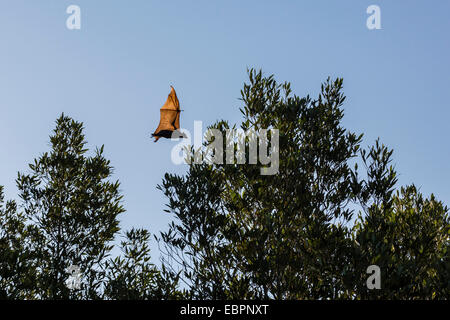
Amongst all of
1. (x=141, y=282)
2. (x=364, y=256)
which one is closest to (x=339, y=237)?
(x=364, y=256)

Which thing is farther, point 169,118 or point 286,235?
point 169,118

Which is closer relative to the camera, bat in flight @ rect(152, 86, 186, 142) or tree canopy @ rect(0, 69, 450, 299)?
tree canopy @ rect(0, 69, 450, 299)

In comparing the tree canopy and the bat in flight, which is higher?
the bat in flight

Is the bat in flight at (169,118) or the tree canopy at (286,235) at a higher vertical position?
the bat in flight at (169,118)

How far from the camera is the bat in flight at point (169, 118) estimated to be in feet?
60.6

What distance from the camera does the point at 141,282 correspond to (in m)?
16.2

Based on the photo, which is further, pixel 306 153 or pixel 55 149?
pixel 55 149

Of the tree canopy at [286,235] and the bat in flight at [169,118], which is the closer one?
the tree canopy at [286,235]


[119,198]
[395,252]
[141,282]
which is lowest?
[141,282]

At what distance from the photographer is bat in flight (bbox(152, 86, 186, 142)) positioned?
18469 mm

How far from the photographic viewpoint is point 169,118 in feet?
62.7

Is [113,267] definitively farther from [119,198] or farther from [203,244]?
[203,244]
